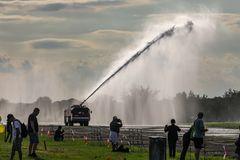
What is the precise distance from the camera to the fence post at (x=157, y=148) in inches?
501

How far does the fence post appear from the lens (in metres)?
12.7

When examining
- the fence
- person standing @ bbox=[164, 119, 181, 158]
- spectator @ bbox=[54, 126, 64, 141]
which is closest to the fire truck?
the fence

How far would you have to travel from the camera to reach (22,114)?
191m

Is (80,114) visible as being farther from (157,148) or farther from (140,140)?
(157,148)

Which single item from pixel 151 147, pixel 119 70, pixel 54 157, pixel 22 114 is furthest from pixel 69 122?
pixel 22 114

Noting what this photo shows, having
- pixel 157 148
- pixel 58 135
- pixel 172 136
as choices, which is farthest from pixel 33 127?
pixel 58 135

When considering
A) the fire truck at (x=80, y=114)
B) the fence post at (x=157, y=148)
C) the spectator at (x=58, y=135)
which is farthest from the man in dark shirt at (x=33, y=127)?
the fire truck at (x=80, y=114)

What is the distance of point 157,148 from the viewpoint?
12.8m

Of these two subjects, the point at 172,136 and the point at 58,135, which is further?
the point at 58,135

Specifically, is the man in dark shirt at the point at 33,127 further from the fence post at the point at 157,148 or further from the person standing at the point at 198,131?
the fence post at the point at 157,148

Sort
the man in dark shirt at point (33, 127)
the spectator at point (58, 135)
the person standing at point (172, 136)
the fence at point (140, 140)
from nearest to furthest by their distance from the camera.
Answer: the man in dark shirt at point (33, 127), the person standing at point (172, 136), the fence at point (140, 140), the spectator at point (58, 135)

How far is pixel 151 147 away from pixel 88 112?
79208 millimetres

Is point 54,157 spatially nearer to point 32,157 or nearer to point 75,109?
point 32,157

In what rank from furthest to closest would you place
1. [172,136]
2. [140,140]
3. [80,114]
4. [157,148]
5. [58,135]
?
[80,114]
[58,135]
[140,140]
[172,136]
[157,148]
